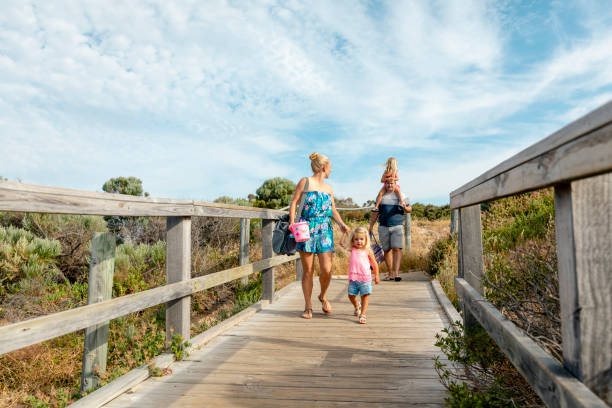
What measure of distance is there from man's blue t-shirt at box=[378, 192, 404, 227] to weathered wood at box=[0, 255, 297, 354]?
3569mm

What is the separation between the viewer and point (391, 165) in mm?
6500

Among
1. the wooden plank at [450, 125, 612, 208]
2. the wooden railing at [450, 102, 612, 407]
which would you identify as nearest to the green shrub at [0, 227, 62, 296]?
the wooden plank at [450, 125, 612, 208]

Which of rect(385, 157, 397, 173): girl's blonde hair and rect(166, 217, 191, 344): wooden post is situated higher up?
rect(385, 157, 397, 173): girl's blonde hair

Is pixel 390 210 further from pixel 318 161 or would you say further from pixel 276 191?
pixel 276 191

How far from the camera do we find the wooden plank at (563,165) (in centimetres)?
112

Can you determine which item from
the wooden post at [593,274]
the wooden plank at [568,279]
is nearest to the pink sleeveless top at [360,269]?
the wooden plank at [568,279]

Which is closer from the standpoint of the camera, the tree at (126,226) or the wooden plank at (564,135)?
the wooden plank at (564,135)

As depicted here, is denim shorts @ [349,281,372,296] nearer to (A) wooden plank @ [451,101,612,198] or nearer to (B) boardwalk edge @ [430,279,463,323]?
(B) boardwalk edge @ [430,279,463,323]

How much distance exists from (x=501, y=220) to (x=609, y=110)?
9.97 m

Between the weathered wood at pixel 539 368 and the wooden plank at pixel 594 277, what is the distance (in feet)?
0.25

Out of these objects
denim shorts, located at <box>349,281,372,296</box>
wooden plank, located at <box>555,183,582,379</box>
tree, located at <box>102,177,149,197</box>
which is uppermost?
tree, located at <box>102,177,149,197</box>

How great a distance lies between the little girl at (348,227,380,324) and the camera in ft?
14.3

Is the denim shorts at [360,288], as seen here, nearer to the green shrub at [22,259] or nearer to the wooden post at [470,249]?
the wooden post at [470,249]

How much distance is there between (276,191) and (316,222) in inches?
812
